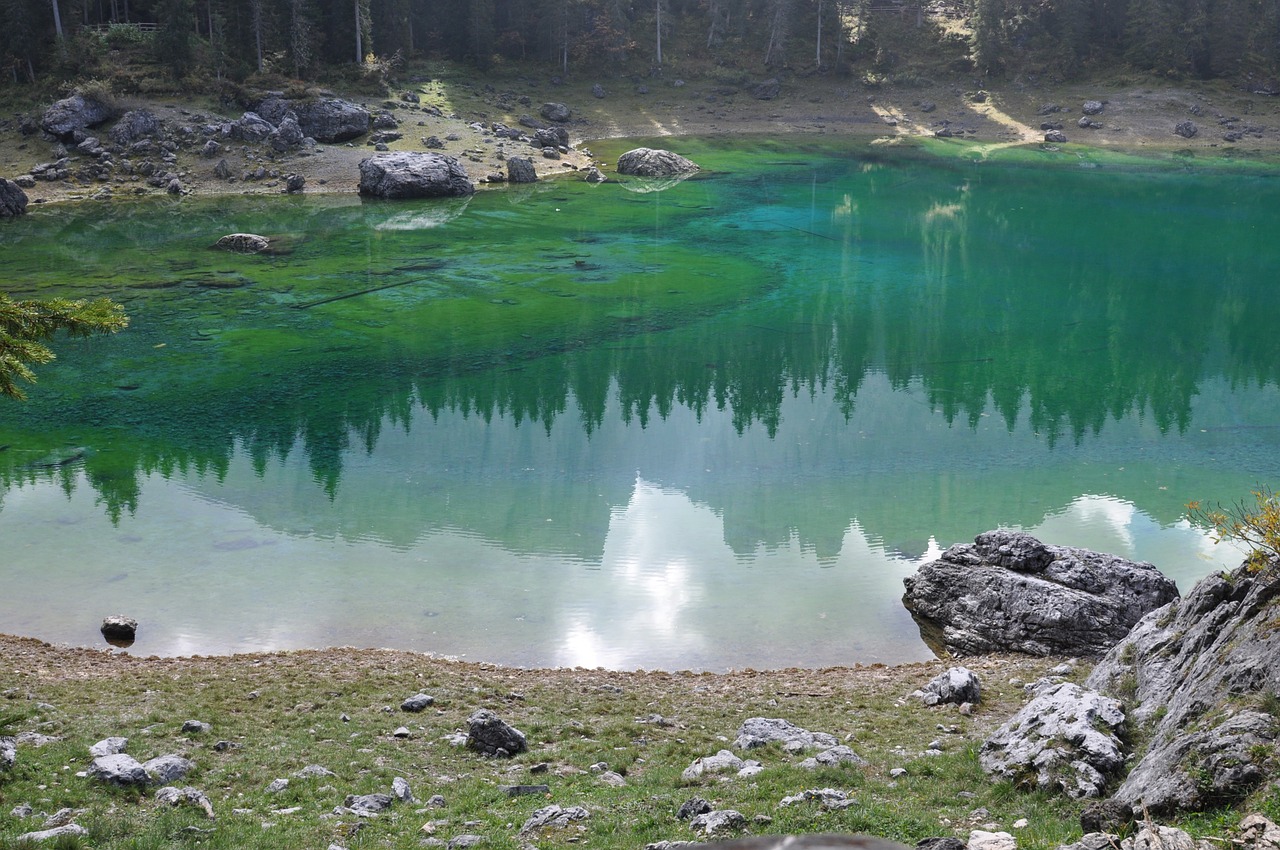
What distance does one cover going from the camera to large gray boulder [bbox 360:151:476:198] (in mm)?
72125

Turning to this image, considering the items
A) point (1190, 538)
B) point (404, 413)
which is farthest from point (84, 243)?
point (1190, 538)

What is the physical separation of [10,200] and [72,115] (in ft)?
39.2

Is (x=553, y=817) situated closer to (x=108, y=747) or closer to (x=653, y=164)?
(x=108, y=747)

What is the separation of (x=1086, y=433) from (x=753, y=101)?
265ft

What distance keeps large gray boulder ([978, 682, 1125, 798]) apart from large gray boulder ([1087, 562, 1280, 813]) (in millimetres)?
407

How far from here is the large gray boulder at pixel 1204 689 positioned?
405 inches

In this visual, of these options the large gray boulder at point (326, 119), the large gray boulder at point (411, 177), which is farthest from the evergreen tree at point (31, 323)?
the large gray boulder at point (326, 119)

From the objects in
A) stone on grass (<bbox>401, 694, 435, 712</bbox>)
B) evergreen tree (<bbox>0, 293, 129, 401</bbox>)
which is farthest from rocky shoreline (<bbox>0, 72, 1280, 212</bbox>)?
stone on grass (<bbox>401, 694, 435, 712</bbox>)

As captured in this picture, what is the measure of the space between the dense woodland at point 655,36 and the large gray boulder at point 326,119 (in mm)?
8307

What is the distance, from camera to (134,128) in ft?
245

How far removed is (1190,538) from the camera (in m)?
25.2

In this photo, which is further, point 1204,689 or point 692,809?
point 1204,689

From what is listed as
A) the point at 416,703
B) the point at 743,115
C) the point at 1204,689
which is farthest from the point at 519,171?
the point at 1204,689

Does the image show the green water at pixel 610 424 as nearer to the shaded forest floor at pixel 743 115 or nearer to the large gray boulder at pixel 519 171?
the shaded forest floor at pixel 743 115
